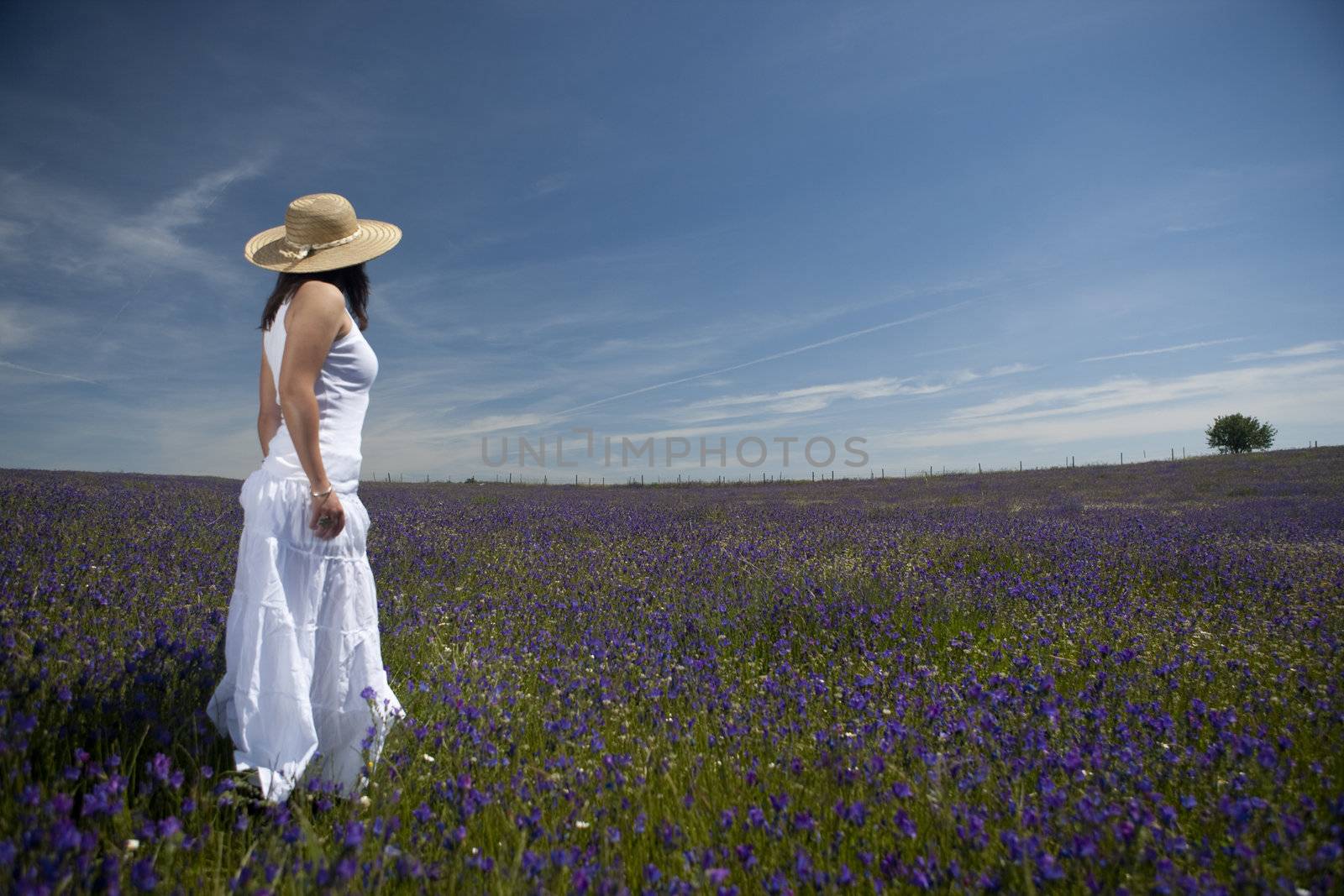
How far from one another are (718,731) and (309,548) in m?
1.64

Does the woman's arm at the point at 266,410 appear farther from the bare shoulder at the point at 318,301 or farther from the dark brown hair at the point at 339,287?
the bare shoulder at the point at 318,301

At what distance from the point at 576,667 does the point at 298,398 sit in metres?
1.75

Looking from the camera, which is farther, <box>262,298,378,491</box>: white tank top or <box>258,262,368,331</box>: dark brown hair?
<box>258,262,368,331</box>: dark brown hair

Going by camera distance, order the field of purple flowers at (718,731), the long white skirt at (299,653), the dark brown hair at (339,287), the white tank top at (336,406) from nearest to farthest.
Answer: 1. the field of purple flowers at (718,731)
2. the long white skirt at (299,653)
3. the white tank top at (336,406)
4. the dark brown hair at (339,287)

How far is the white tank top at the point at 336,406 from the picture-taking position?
2.30 metres

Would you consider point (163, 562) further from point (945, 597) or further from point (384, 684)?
point (945, 597)

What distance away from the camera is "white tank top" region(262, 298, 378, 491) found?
2303 mm

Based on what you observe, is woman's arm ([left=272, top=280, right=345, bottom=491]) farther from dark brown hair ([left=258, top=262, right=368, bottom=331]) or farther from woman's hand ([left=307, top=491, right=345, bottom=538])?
dark brown hair ([left=258, top=262, right=368, bottom=331])

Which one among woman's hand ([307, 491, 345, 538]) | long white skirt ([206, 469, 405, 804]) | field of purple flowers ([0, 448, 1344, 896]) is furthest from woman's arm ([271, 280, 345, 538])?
field of purple flowers ([0, 448, 1344, 896])

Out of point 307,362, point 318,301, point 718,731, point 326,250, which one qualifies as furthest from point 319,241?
point 718,731

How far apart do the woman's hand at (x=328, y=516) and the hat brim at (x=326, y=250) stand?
2.65ft

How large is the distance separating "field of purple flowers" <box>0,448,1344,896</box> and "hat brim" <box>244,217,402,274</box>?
1.56 metres

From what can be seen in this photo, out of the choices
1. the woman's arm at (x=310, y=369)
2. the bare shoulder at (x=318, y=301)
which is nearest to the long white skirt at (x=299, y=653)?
the woman's arm at (x=310, y=369)

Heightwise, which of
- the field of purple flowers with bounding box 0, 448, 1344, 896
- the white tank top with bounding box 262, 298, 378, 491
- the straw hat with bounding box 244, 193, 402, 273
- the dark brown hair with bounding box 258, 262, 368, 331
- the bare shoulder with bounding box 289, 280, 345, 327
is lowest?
the field of purple flowers with bounding box 0, 448, 1344, 896
